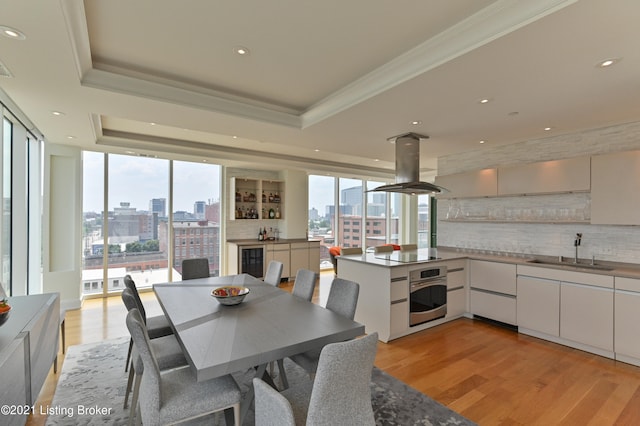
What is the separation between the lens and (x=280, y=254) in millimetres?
6691

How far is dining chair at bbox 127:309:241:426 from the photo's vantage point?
61.1 inches

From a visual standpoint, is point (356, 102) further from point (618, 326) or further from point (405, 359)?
point (618, 326)

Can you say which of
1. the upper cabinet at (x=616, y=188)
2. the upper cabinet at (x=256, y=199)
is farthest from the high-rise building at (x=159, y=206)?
the upper cabinet at (x=616, y=188)

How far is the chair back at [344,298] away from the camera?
243cm

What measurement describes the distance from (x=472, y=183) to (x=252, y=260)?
4.37 metres

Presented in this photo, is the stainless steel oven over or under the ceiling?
under

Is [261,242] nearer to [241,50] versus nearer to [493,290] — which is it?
[493,290]

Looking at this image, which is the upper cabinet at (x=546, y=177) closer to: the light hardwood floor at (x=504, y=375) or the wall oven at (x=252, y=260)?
the light hardwood floor at (x=504, y=375)

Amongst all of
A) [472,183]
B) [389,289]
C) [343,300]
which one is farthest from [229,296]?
[472,183]

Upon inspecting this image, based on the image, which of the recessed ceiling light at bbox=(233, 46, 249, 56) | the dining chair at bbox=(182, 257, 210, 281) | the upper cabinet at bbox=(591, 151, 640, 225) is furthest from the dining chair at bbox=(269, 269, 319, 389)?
the upper cabinet at bbox=(591, 151, 640, 225)

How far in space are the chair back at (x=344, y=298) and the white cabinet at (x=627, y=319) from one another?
9.05 feet

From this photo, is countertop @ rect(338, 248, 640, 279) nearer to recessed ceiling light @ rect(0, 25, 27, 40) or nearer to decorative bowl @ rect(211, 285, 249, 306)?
decorative bowl @ rect(211, 285, 249, 306)

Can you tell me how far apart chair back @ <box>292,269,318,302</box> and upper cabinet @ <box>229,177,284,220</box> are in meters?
3.83

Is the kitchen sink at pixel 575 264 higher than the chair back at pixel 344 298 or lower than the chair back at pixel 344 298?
higher
